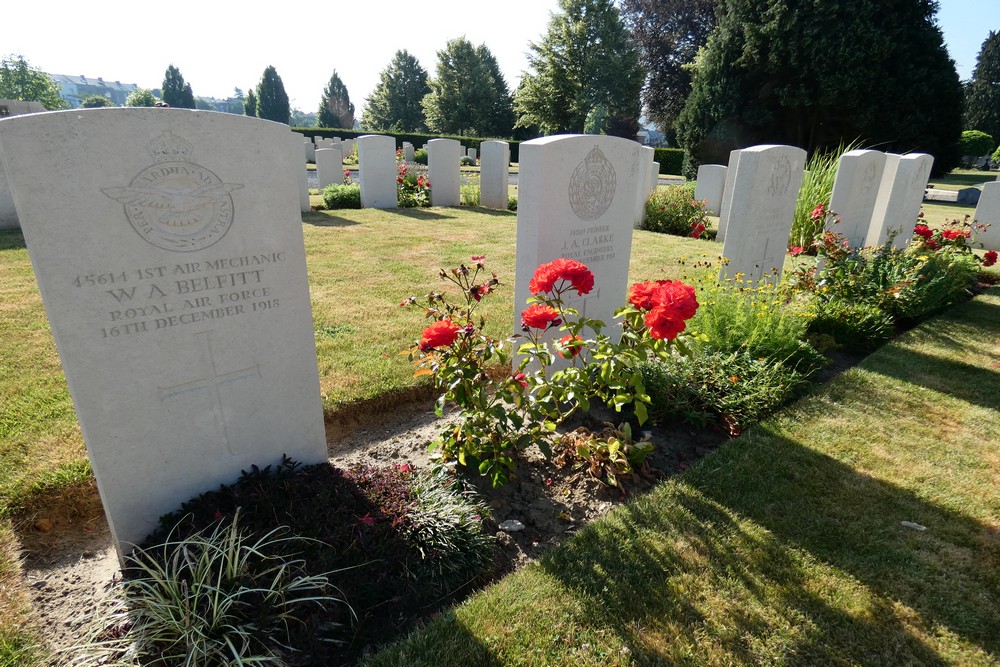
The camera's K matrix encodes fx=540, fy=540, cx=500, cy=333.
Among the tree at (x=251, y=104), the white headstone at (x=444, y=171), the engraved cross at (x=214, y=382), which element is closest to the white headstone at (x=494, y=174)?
the white headstone at (x=444, y=171)

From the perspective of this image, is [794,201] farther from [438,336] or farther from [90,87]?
[90,87]

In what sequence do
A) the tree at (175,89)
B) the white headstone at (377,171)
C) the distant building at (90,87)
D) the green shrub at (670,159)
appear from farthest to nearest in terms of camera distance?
the distant building at (90,87) → the tree at (175,89) → the green shrub at (670,159) → the white headstone at (377,171)

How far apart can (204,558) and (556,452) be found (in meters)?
1.94

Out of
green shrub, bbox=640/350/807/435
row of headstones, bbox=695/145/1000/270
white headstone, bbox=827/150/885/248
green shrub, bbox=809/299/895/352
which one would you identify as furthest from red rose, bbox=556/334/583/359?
white headstone, bbox=827/150/885/248

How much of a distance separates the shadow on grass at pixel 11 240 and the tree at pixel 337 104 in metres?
60.9

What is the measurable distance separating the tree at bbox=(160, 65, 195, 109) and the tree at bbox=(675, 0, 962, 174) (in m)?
80.2

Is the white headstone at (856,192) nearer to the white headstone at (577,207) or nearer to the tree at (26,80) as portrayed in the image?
the white headstone at (577,207)

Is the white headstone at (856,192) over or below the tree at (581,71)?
below

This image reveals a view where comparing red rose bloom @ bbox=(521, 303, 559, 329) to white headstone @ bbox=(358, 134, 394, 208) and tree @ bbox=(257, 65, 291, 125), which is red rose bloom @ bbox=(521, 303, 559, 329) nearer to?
white headstone @ bbox=(358, 134, 394, 208)

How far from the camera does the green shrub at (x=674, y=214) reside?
35.6 feet

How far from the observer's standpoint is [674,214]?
10883mm

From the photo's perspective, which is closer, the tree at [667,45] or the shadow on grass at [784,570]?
the shadow on grass at [784,570]

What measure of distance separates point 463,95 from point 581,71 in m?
10.9

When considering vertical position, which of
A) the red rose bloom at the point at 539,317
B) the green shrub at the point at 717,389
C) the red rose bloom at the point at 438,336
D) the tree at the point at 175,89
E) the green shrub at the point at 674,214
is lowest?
the green shrub at the point at 717,389
